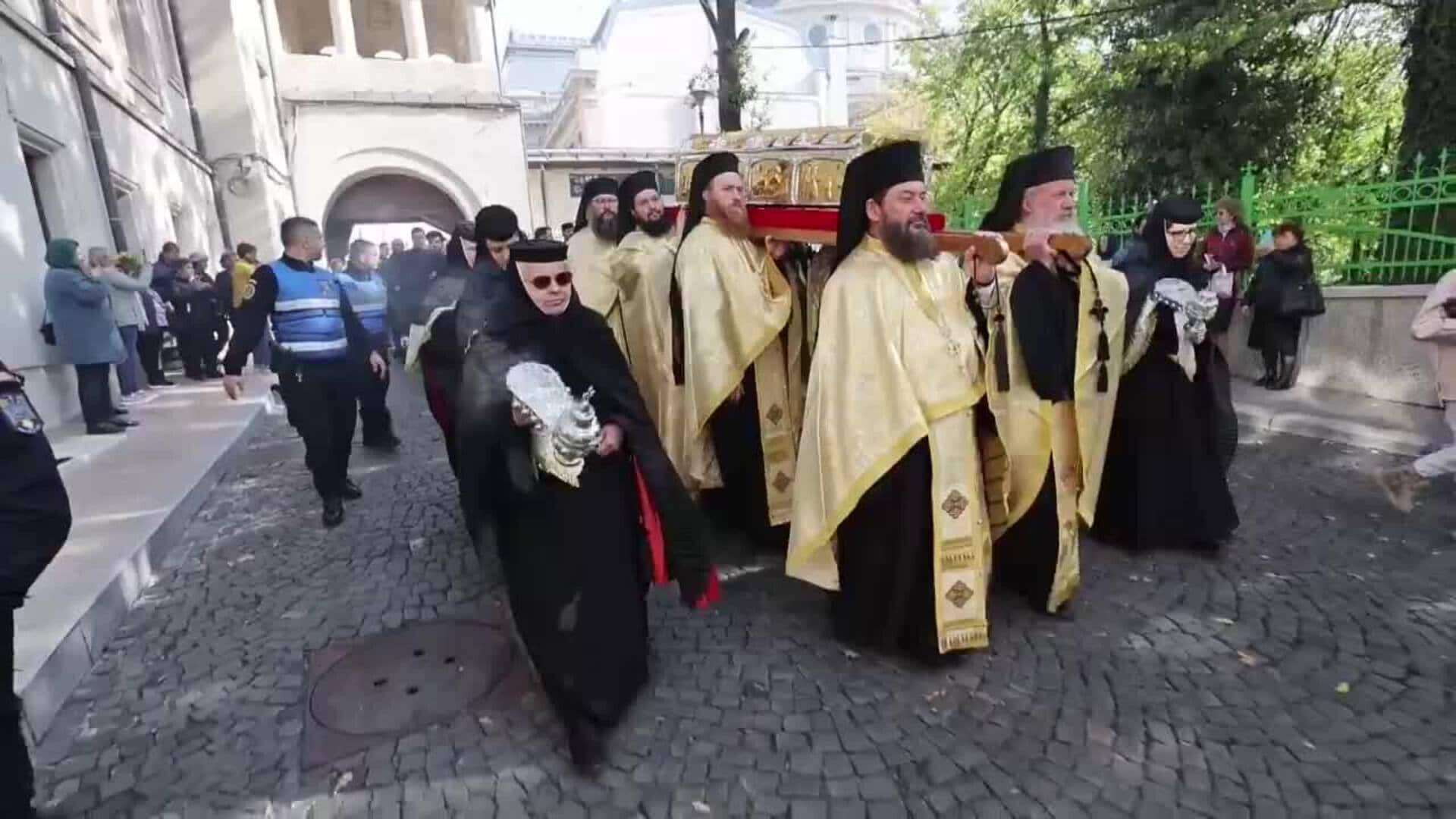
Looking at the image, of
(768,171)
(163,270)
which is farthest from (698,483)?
(163,270)

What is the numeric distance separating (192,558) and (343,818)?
302cm

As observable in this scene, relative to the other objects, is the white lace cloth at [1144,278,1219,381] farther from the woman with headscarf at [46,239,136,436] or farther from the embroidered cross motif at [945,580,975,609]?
the woman with headscarf at [46,239,136,436]

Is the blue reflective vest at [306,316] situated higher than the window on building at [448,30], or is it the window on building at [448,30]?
the window on building at [448,30]

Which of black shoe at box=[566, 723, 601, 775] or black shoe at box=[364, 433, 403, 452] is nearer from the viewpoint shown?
black shoe at box=[566, 723, 601, 775]

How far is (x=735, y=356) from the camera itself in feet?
13.7

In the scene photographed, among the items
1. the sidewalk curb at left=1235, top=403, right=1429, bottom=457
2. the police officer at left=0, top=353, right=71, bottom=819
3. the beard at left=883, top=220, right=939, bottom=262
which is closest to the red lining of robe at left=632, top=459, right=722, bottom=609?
the beard at left=883, top=220, right=939, bottom=262

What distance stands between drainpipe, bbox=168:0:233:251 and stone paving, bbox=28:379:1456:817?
15133mm

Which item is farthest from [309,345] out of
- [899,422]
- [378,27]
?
[378,27]

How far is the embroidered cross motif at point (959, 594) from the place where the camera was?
315cm

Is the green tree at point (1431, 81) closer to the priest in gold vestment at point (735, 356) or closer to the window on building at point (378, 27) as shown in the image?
the priest in gold vestment at point (735, 356)

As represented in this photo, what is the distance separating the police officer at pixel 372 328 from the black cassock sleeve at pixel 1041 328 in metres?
4.40

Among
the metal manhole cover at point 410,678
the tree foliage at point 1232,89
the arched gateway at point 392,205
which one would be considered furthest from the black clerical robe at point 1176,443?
the arched gateway at point 392,205

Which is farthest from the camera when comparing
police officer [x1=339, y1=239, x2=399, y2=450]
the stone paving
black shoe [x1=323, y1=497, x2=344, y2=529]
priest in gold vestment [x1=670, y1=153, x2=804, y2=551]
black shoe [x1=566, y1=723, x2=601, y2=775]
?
police officer [x1=339, y1=239, x2=399, y2=450]

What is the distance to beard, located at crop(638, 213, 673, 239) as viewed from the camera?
17.1ft
